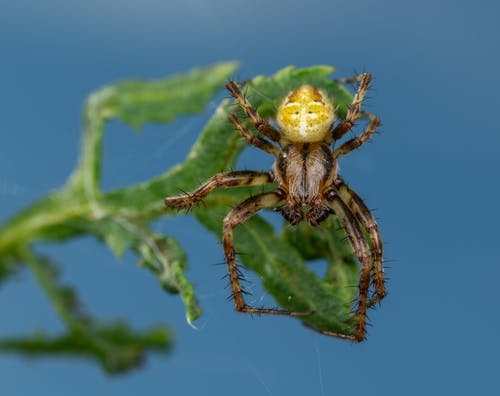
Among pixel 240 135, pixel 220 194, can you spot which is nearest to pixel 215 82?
pixel 240 135

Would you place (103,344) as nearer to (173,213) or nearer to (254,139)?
(173,213)

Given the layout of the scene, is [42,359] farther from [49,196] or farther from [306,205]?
[306,205]

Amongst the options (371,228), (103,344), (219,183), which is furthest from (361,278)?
(103,344)

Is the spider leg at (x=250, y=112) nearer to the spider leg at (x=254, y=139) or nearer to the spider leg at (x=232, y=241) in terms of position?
the spider leg at (x=254, y=139)

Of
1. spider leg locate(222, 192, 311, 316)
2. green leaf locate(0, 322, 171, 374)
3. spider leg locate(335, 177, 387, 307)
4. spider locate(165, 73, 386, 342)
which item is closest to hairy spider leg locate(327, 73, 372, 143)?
spider locate(165, 73, 386, 342)

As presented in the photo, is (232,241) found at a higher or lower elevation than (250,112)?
lower

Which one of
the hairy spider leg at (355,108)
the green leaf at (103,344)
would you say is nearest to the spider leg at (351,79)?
the hairy spider leg at (355,108)
